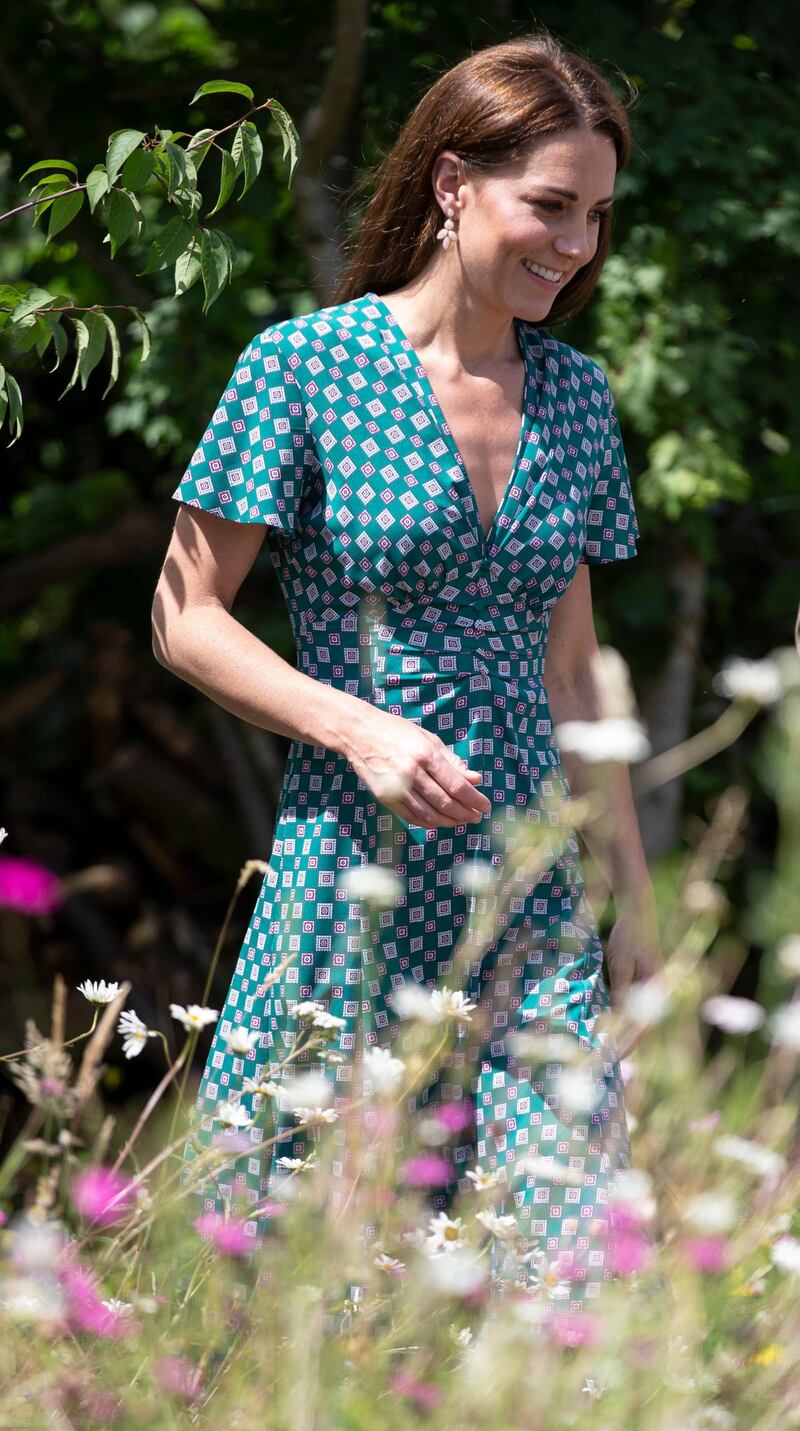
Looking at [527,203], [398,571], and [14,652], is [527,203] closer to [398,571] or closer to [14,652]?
[398,571]

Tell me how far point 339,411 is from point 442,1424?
115 cm

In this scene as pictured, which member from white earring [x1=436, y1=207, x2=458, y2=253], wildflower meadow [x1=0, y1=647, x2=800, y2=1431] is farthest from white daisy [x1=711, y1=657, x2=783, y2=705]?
white earring [x1=436, y1=207, x2=458, y2=253]

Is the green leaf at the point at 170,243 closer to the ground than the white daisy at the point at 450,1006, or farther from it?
farther from it

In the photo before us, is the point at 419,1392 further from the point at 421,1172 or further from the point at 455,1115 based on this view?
the point at 455,1115

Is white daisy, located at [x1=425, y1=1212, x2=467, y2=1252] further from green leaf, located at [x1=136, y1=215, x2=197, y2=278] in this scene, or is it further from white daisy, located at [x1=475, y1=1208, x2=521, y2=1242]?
green leaf, located at [x1=136, y1=215, x2=197, y2=278]

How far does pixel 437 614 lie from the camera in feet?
6.79

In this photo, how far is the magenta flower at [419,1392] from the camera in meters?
1.46

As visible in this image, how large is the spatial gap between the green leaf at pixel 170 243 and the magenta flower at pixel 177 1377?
47.2 inches

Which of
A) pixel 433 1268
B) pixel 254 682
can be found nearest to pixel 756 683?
pixel 433 1268

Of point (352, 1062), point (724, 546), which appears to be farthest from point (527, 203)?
point (724, 546)

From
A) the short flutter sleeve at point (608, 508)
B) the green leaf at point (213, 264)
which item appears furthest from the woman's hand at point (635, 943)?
the green leaf at point (213, 264)

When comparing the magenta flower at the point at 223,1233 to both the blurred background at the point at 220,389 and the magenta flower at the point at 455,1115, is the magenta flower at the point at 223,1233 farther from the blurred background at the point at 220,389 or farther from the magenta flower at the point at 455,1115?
the blurred background at the point at 220,389

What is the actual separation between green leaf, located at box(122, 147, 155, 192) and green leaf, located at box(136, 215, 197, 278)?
0.06 metres

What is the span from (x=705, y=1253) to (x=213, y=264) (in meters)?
1.26
